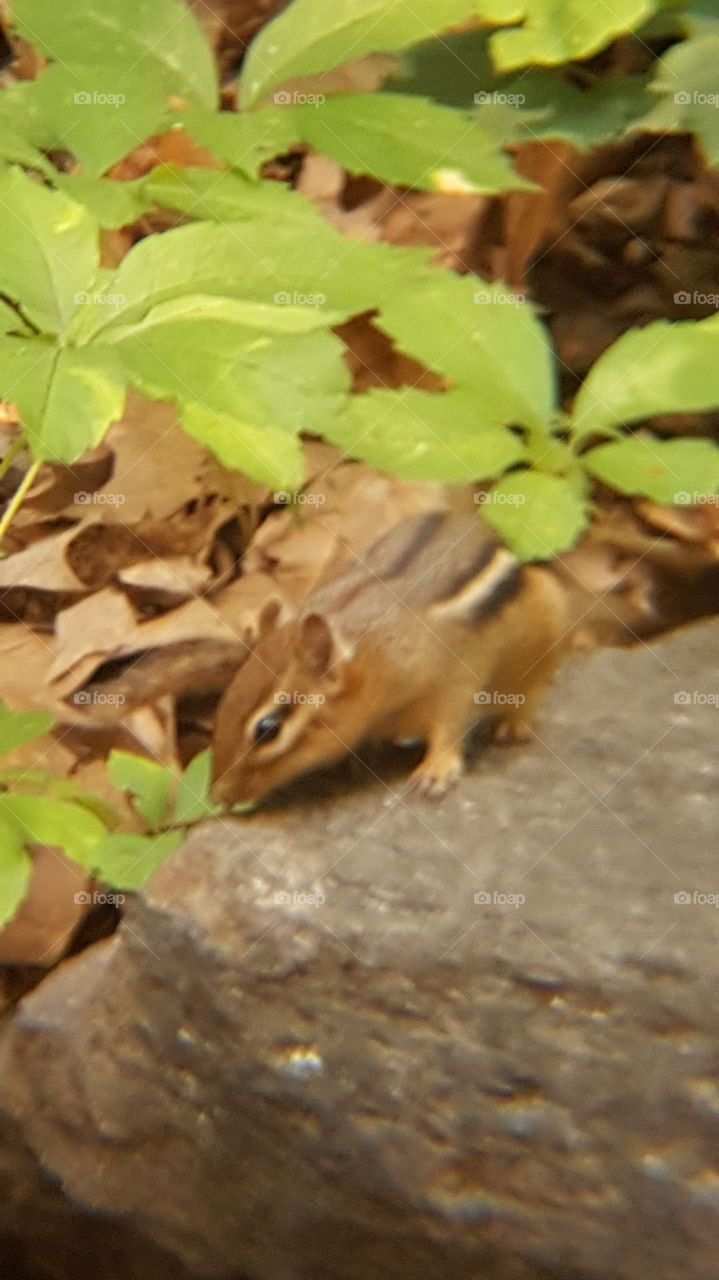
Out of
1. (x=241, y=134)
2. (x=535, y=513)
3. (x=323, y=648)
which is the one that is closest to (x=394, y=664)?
(x=323, y=648)

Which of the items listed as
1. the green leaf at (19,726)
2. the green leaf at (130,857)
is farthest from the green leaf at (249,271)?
the green leaf at (130,857)

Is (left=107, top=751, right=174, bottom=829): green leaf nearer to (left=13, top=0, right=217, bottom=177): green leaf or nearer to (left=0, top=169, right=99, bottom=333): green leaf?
(left=0, top=169, right=99, bottom=333): green leaf

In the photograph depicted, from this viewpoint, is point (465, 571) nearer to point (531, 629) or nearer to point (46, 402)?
point (531, 629)

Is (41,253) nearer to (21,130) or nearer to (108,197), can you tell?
(108,197)

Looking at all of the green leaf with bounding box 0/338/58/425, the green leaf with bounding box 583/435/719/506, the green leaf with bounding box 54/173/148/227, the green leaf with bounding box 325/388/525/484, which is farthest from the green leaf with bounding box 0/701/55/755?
the green leaf with bounding box 583/435/719/506

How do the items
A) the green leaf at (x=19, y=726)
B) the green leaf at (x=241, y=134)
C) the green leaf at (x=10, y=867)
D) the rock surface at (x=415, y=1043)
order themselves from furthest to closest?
the green leaf at (x=241, y=134) < the green leaf at (x=19, y=726) < the green leaf at (x=10, y=867) < the rock surface at (x=415, y=1043)

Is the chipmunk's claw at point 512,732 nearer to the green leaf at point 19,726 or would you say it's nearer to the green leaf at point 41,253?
the green leaf at point 19,726
